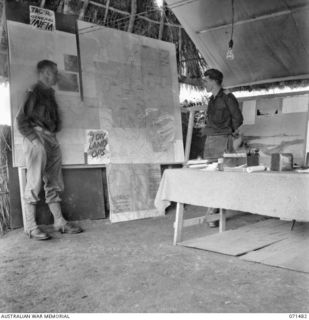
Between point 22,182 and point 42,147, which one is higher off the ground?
point 42,147

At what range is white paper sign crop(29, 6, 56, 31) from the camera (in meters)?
3.76

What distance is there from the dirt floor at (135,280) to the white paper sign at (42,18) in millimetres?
2146

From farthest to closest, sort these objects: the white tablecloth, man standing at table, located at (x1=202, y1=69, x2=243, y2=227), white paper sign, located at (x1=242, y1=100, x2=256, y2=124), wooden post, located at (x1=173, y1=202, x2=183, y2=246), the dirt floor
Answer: white paper sign, located at (x1=242, y1=100, x2=256, y2=124)
man standing at table, located at (x1=202, y1=69, x2=243, y2=227)
wooden post, located at (x1=173, y1=202, x2=183, y2=246)
the white tablecloth
the dirt floor

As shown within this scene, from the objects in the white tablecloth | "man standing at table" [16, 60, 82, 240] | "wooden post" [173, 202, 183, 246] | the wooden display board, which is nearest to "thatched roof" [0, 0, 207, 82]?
"man standing at table" [16, 60, 82, 240]

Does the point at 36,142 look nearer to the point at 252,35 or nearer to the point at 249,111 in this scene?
the point at 249,111

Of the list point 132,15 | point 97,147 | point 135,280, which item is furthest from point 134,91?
point 135,280

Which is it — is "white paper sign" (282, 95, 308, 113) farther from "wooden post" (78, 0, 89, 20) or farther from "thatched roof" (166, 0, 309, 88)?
"wooden post" (78, 0, 89, 20)

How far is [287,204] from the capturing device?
213 centimetres

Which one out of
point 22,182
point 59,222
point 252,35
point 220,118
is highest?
point 252,35

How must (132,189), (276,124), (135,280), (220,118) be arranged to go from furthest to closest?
(276,124)
(132,189)
(220,118)
(135,280)

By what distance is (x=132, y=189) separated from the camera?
14.1 ft

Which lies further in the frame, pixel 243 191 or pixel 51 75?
pixel 51 75

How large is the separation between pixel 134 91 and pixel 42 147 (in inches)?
58.4

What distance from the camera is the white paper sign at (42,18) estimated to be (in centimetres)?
376
